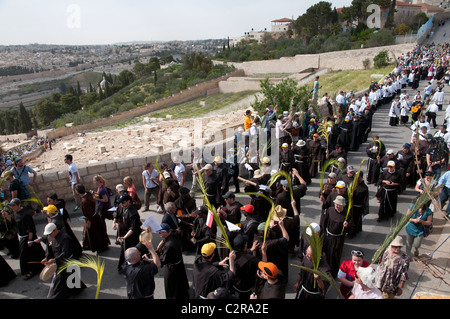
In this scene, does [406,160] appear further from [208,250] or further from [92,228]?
[92,228]

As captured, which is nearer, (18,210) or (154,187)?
(18,210)

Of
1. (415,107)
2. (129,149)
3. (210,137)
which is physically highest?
(415,107)

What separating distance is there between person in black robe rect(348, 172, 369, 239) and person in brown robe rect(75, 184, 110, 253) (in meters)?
4.62

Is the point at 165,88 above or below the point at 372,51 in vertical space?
below

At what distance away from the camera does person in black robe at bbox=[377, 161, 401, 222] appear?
6.82 m

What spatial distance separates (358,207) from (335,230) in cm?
135

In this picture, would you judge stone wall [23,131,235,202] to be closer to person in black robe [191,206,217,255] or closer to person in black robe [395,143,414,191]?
person in black robe [191,206,217,255]

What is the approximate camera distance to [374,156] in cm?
854

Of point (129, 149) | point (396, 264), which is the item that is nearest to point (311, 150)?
point (396, 264)

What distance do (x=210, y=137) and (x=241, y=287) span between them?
27.8 feet

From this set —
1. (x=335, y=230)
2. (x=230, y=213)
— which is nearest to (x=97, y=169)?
(x=230, y=213)

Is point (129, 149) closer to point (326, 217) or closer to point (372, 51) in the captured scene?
point (326, 217)

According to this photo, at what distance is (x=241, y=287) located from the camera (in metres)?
4.27
